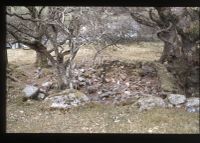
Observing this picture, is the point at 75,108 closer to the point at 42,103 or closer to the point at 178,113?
the point at 42,103

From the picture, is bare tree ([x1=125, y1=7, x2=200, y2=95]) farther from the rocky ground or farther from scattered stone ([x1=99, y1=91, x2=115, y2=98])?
scattered stone ([x1=99, y1=91, x2=115, y2=98])

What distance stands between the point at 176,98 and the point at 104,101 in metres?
0.51

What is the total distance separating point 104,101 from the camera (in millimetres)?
4164

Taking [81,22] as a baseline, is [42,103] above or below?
below

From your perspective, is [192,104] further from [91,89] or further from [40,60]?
[40,60]

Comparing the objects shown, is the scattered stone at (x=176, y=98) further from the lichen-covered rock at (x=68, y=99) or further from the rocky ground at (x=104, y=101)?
the lichen-covered rock at (x=68, y=99)

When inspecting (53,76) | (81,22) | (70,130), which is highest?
(81,22)

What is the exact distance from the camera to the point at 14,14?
4109mm

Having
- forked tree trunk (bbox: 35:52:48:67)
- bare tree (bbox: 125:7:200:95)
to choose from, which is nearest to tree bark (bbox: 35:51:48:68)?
forked tree trunk (bbox: 35:52:48:67)

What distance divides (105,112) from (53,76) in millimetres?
450

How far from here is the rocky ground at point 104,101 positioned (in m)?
4.13

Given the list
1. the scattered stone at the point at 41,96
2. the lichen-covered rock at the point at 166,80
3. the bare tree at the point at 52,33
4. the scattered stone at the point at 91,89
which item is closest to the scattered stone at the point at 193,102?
the lichen-covered rock at the point at 166,80
